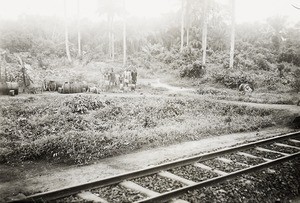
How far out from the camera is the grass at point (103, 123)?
9.31 m

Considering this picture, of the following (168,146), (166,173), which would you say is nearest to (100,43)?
(168,146)

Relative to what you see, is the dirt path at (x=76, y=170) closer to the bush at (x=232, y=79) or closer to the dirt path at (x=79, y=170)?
the dirt path at (x=79, y=170)

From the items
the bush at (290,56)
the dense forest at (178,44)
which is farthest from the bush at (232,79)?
the bush at (290,56)

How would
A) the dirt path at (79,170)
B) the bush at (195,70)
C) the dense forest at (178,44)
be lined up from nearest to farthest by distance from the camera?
the dirt path at (79,170) < the dense forest at (178,44) < the bush at (195,70)

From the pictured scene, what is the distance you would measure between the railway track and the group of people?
13259 mm

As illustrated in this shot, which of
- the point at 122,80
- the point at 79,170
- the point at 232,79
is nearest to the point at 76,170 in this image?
the point at 79,170

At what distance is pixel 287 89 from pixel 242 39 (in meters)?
18.5

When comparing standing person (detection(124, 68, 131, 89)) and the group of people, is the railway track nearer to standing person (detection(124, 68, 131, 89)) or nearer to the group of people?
the group of people

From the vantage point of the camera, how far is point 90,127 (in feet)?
39.7

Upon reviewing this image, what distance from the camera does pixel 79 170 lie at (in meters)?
8.12

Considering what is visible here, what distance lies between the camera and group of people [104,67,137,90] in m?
22.0

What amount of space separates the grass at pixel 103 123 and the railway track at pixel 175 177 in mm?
2280

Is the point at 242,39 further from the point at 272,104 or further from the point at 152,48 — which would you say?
the point at 272,104

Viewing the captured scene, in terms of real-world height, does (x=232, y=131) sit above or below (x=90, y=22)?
below
